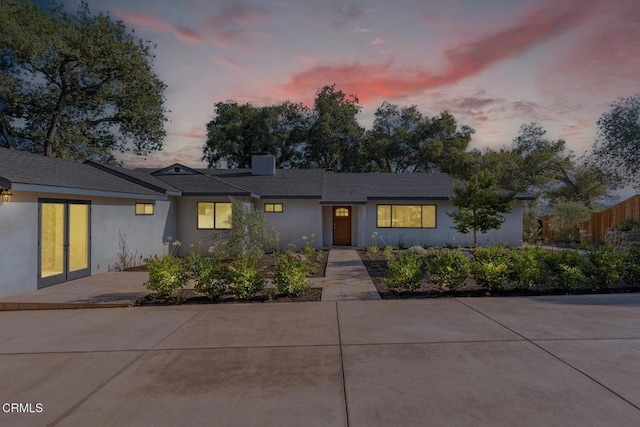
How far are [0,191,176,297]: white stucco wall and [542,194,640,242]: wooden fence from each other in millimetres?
19942

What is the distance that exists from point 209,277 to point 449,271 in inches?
196

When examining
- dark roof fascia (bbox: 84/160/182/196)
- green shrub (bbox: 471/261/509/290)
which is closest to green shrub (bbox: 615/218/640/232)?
green shrub (bbox: 471/261/509/290)

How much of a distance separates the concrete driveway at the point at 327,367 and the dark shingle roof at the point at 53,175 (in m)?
3.31

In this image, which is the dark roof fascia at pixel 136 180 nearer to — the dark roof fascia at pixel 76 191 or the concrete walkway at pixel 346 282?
the dark roof fascia at pixel 76 191

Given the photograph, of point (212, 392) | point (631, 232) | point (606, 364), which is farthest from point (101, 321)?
point (631, 232)

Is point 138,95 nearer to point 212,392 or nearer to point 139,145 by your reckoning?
point 139,145

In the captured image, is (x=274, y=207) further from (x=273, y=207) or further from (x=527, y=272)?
(x=527, y=272)

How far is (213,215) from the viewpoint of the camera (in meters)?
15.0

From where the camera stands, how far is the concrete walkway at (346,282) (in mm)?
7691

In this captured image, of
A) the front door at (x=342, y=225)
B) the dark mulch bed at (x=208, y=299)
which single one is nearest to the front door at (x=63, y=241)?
the dark mulch bed at (x=208, y=299)

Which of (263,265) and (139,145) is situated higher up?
(139,145)

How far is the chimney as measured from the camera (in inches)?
774

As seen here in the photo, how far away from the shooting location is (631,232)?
1545 cm

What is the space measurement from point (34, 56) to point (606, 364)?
26.7m
